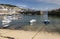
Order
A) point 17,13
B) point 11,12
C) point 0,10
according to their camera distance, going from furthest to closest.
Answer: point 17,13 → point 11,12 → point 0,10

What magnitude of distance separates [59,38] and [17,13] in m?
24.0

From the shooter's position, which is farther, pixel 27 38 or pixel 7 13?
pixel 7 13

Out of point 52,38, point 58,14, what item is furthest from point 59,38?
point 58,14

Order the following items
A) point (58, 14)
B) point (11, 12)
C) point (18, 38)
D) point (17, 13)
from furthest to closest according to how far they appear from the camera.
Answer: point (58, 14) → point (17, 13) → point (11, 12) → point (18, 38)

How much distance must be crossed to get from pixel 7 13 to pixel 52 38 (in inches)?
936

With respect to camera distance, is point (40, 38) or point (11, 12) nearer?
point (40, 38)

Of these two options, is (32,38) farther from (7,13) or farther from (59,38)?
(7,13)

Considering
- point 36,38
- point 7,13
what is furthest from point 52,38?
point 7,13

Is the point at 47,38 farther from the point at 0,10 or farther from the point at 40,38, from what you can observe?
the point at 0,10

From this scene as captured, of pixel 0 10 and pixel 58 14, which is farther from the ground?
pixel 0 10

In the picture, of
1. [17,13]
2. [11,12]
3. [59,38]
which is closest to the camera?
[59,38]

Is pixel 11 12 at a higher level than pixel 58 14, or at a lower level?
higher

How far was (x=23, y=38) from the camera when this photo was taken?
9852mm

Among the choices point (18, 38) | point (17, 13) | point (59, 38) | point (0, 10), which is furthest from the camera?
point (17, 13)
